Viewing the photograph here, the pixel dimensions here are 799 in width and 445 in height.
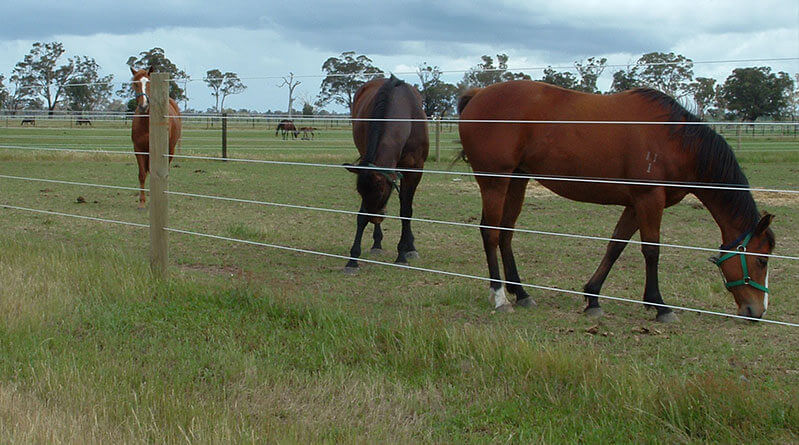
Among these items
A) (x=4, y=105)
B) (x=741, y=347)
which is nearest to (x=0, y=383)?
(x=741, y=347)

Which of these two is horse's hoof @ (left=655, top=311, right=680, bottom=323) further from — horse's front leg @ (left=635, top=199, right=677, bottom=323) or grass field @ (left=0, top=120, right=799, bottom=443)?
grass field @ (left=0, top=120, right=799, bottom=443)

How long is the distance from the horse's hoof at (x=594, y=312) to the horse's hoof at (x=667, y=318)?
0.39m

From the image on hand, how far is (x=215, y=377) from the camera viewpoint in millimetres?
3750

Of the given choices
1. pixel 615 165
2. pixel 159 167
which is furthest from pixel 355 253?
pixel 615 165

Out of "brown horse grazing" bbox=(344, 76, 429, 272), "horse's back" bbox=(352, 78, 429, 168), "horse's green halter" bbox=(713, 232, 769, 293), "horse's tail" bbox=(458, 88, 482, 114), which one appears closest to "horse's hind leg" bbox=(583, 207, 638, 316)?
"horse's green halter" bbox=(713, 232, 769, 293)

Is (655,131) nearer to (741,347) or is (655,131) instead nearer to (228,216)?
(741,347)

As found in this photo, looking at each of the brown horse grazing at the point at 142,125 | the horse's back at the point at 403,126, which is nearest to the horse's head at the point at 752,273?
the horse's back at the point at 403,126

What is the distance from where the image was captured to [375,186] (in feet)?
21.5

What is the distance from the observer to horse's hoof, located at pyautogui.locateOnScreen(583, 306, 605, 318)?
16.6ft

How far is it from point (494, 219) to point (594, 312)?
100 centimetres

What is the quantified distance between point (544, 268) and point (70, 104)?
49507 mm

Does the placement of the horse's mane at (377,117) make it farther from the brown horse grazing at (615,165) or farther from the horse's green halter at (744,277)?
the horse's green halter at (744,277)

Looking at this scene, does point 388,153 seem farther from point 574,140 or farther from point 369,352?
point 369,352

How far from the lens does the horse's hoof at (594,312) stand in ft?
16.6
